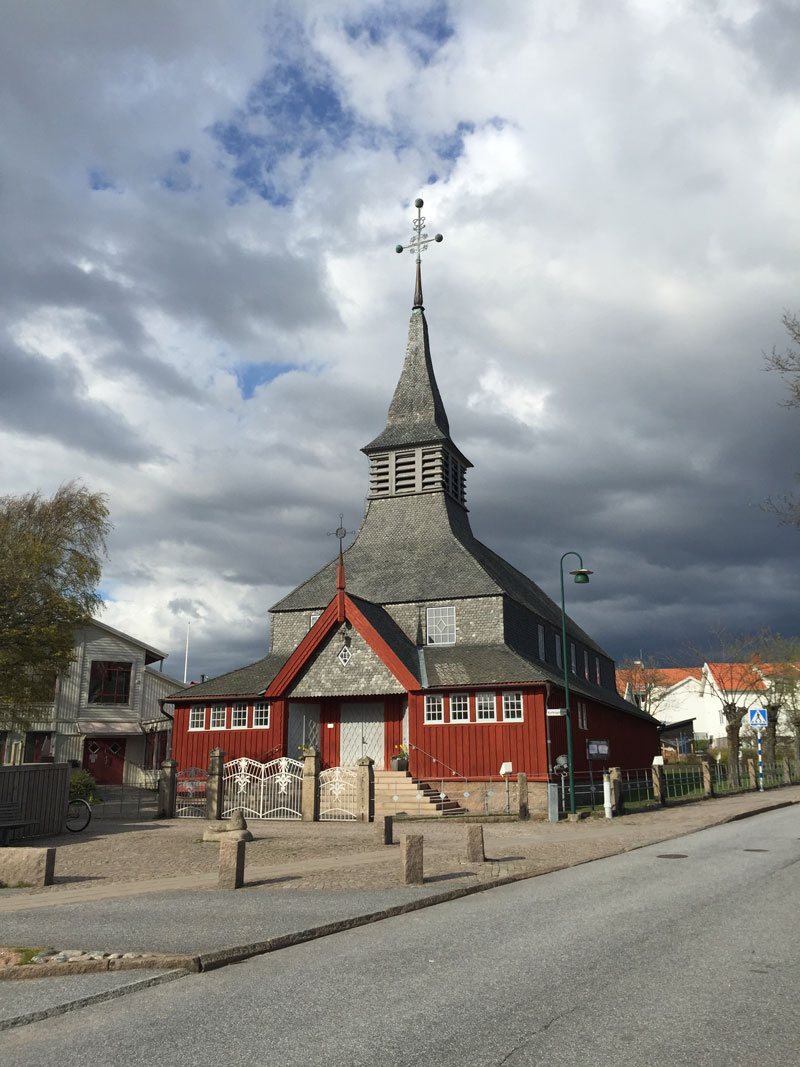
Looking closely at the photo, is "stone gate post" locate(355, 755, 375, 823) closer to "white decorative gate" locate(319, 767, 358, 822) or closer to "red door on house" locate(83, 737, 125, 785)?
"white decorative gate" locate(319, 767, 358, 822)

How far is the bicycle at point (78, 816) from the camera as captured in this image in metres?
21.1

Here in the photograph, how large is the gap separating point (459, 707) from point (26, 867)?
19643mm

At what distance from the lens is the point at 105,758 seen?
45062 millimetres

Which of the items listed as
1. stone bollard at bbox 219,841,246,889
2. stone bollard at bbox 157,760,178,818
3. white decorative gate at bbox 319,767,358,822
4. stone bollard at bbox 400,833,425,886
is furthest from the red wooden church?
stone bollard at bbox 219,841,246,889

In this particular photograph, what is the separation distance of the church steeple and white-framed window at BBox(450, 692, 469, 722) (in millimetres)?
11241

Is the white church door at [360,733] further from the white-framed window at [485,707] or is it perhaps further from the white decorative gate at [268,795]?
the white decorative gate at [268,795]

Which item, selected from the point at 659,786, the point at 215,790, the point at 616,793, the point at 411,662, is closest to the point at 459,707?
the point at 411,662

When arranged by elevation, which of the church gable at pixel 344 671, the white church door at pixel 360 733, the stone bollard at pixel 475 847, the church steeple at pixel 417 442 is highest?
the church steeple at pixel 417 442

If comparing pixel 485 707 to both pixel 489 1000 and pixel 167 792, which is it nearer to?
pixel 167 792

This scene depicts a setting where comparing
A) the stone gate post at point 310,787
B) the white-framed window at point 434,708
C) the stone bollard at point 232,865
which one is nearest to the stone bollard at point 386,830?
the stone bollard at point 232,865

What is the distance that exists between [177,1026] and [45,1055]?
888 millimetres

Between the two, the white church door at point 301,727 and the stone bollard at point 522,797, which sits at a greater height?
the white church door at point 301,727

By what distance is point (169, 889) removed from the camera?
39.9 ft

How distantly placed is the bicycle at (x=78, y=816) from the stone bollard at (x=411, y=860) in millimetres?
11095
